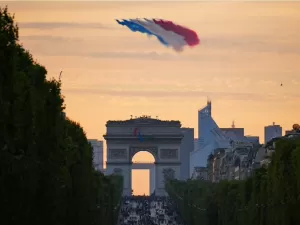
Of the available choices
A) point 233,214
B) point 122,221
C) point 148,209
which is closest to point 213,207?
point 233,214

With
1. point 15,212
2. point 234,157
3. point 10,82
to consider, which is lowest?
point 15,212

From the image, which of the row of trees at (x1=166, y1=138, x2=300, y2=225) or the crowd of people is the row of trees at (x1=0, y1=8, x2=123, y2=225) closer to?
the row of trees at (x1=166, y1=138, x2=300, y2=225)

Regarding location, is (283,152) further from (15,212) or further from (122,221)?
(122,221)

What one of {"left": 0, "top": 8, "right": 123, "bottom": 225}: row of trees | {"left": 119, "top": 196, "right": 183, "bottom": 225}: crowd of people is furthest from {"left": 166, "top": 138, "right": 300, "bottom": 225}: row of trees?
{"left": 0, "top": 8, "right": 123, "bottom": 225}: row of trees

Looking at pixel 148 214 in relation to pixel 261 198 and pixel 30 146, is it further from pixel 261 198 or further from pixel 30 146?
pixel 30 146

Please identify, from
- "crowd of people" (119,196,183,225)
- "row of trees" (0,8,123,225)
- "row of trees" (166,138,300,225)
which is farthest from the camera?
"crowd of people" (119,196,183,225)

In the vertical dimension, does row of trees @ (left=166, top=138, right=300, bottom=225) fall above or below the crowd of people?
below

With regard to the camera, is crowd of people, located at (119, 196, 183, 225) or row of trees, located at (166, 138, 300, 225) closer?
row of trees, located at (166, 138, 300, 225)
